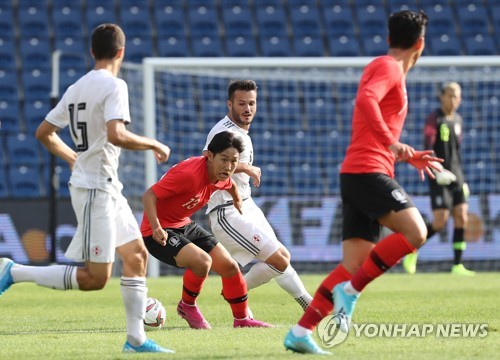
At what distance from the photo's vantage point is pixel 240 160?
327 inches

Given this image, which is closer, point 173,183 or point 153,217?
point 153,217

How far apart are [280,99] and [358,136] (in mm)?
13186

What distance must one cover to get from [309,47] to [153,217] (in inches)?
599

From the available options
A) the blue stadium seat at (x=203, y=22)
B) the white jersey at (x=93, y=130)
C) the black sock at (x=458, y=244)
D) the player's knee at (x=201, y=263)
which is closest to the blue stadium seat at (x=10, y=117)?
the blue stadium seat at (x=203, y=22)

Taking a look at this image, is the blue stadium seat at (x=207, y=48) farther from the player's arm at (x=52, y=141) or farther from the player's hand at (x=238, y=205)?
the player's arm at (x=52, y=141)

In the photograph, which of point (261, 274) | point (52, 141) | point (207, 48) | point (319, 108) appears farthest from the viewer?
point (207, 48)

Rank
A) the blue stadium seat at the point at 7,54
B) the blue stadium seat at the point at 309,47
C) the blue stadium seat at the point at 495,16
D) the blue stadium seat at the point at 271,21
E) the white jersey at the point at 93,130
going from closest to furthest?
the white jersey at the point at 93,130 → the blue stadium seat at the point at 7,54 → the blue stadium seat at the point at 309,47 → the blue stadium seat at the point at 271,21 → the blue stadium seat at the point at 495,16

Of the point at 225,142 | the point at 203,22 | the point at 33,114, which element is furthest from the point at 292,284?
the point at 203,22

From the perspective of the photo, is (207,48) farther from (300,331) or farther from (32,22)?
(300,331)

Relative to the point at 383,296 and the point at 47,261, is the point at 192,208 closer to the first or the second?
the point at 383,296

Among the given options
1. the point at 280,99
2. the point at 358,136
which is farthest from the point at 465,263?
the point at 358,136

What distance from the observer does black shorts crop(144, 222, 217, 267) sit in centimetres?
772

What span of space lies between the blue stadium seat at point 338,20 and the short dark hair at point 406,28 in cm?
1579

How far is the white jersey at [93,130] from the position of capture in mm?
6035
